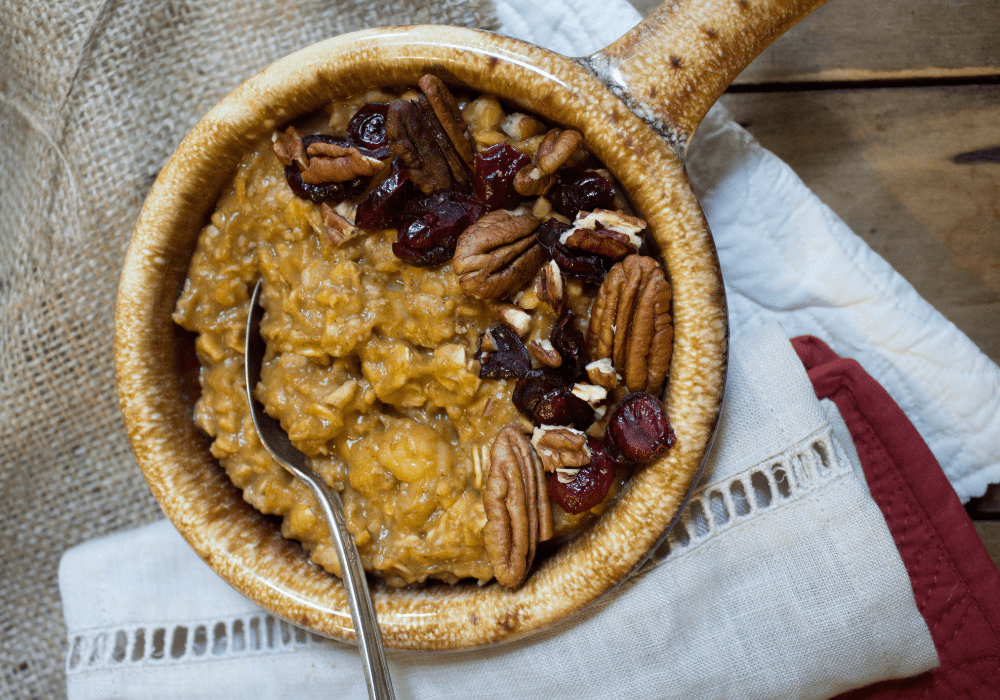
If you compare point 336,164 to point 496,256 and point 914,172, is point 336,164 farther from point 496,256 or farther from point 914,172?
point 914,172

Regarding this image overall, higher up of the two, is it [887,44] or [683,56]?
[683,56]

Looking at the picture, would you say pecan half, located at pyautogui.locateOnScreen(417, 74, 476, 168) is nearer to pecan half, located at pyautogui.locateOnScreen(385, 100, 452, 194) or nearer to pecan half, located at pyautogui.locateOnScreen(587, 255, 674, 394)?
pecan half, located at pyautogui.locateOnScreen(385, 100, 452, 194)

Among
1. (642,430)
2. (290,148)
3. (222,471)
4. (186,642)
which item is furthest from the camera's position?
(186,642)

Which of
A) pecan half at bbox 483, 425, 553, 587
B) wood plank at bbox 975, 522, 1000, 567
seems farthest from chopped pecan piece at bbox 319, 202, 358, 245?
wood plank at bbox 975, 522, 1000, 567

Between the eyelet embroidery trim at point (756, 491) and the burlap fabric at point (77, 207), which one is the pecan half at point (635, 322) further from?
the burlap fabric at point (77, 207)

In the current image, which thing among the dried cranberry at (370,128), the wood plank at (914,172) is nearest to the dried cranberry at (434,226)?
the dried cranberry at (370,128)

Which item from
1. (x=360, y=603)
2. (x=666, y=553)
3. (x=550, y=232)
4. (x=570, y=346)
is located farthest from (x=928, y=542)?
(x=360, y=603)
